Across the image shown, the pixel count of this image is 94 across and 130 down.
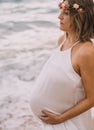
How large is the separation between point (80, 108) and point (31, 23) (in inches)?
276

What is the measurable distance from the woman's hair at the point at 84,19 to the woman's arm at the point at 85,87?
0.07 meters

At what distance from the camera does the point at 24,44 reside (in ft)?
23.0

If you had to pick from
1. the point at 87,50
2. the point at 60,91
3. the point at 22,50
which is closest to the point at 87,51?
the point at 87,50

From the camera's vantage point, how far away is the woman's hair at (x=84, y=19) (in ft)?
5.28

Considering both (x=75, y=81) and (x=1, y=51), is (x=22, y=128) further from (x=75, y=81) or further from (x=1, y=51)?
(x=1, y=51)

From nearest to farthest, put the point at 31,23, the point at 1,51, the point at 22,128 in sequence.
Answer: the point at 22,128 < the point at 1,51 < the point at 31,23

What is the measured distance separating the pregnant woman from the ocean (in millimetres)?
2052

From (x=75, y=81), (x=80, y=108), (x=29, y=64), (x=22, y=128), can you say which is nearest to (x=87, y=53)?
(x=75, y=81)

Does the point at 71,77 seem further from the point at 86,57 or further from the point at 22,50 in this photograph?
the point at 22,50

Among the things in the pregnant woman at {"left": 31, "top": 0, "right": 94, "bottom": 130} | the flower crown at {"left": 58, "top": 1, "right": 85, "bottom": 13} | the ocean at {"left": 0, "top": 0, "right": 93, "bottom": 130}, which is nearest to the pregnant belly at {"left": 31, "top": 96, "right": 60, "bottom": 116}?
the pregnant woman at {"left": 31, "top": 0, "right": 94, "bottom": 130}

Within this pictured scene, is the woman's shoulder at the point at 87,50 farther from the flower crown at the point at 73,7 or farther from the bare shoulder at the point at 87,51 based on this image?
the flower crown at the point at 73,7

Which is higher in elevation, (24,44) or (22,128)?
(22,128)

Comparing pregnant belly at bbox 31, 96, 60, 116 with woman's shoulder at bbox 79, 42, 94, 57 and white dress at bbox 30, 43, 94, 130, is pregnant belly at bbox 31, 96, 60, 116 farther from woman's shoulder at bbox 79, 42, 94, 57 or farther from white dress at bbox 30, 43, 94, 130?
woman's shoulder at bbox 79, 42, 94, 57

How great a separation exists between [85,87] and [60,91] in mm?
132
